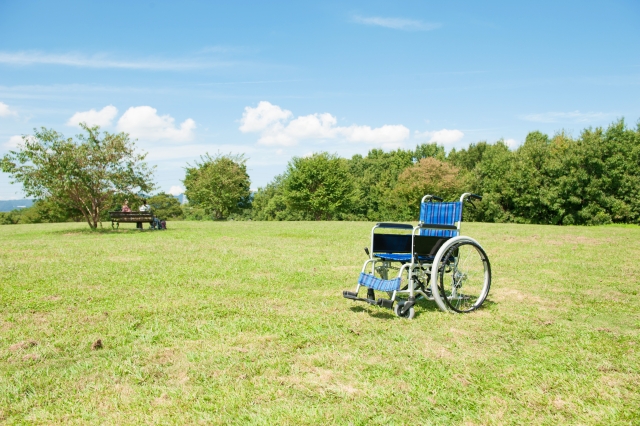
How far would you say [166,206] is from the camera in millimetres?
76750

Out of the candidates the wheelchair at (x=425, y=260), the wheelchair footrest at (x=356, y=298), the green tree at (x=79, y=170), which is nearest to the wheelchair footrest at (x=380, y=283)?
the wheelchair at (x=425, y=260)

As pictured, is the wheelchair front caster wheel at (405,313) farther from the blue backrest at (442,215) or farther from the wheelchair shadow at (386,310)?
the blue backrest at (442,215)

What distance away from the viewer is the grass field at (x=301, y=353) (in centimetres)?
304

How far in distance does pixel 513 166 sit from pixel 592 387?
4300 centimetres

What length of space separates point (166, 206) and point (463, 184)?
51295mm

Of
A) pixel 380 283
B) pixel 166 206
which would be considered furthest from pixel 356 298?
pixel 166 206

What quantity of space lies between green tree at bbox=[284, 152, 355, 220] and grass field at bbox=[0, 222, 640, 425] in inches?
1503

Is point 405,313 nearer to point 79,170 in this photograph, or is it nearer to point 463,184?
point 79,170

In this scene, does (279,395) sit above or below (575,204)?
below

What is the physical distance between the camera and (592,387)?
336 cm

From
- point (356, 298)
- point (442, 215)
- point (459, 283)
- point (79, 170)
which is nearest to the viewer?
point (356, 298)

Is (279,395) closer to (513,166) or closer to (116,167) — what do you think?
(116,167)

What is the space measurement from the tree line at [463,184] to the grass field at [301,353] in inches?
560

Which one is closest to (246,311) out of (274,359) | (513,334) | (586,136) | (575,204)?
(274,359)
